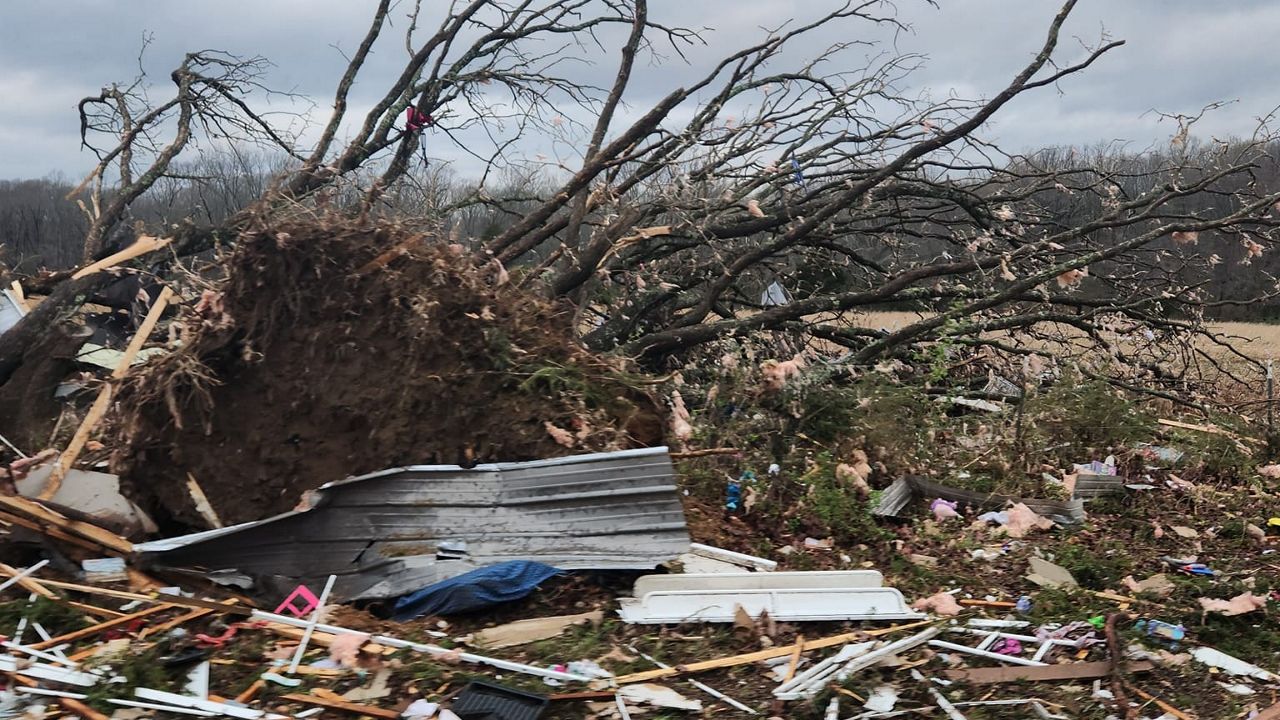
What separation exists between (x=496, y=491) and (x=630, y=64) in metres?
4.29

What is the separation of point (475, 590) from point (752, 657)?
1036mm

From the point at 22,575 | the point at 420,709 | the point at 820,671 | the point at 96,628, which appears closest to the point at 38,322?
the point at 22,575

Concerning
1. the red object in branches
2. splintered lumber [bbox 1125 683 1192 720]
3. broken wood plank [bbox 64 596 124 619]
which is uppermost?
the red object in branches

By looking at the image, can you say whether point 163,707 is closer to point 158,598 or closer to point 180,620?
point 180,620

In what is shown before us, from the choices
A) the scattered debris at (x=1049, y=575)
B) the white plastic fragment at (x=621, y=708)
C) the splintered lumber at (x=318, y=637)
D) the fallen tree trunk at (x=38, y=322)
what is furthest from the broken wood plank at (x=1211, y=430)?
the fallen tree trunk at (x=38, y=322)

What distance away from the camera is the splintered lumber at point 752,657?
2877 millimetres

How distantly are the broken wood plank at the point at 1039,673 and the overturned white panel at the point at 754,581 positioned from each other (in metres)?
0.64

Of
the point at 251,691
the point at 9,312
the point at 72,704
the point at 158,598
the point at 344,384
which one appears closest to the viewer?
the point at 72,704

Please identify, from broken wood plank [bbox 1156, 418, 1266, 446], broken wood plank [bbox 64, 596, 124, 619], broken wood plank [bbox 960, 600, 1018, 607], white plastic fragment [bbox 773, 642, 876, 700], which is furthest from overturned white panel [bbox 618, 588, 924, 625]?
broken wood plank [bbox 1156, 418, 1266, 446]

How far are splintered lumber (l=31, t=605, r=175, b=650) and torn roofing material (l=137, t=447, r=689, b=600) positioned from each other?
0.36 meters

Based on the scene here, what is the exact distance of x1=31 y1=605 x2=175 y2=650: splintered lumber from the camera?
2963 millimetres

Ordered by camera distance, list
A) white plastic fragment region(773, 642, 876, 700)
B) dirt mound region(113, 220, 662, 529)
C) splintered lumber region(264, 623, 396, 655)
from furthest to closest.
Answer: dirt mound region(113, 220, 662, 529), splintered lumber region(264, 623, 396, 655), white plastic fragment region(773, 642, 876, 700)

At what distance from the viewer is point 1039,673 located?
9.66 feet

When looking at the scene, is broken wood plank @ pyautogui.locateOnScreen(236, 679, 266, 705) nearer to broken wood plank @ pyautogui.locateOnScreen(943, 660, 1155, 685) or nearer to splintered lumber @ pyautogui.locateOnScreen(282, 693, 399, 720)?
splintered lumber @ pyautogui.locateOnScreen(282, 693, 399, 720)
